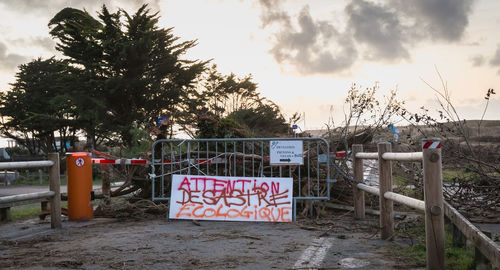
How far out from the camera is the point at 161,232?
24.2 feet

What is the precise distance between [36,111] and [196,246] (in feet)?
145

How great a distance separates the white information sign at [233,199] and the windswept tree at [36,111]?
3340 centimetres

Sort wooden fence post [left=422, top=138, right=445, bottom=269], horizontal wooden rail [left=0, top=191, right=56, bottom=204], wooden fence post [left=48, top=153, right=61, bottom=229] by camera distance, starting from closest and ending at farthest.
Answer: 1. wooden fence post [left=422, top=138, right=445, bottom=269]
2. horizontal wooden rail [left=0, top=191, right=56, bottom=204]
3. wooden fence post [left=48, top=153, right=61, bottom=229]

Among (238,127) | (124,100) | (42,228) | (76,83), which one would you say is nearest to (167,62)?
(124,100)

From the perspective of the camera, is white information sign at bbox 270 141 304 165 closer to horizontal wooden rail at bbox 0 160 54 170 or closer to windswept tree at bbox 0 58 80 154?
horizontal wooden rail at bbox 0 160 54 170

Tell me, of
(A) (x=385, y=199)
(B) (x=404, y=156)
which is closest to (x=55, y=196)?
(A) (x=385, y=199)

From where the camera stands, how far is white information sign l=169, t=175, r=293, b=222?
27.9 ft

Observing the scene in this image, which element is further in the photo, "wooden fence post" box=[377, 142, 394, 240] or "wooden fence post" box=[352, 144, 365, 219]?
"wooden fence post" box=[352, 144, 365, 219]

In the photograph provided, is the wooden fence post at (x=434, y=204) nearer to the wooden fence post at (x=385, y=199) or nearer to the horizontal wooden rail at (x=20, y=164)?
the wooden fence post at (x=385, y=199)

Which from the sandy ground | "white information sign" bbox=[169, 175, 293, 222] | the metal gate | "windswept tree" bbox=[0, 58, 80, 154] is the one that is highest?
"windswept tree" bbox=[0, 58, 80, 154]

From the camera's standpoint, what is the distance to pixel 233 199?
8672mm

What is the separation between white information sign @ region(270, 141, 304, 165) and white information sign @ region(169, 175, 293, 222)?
13.3 inches

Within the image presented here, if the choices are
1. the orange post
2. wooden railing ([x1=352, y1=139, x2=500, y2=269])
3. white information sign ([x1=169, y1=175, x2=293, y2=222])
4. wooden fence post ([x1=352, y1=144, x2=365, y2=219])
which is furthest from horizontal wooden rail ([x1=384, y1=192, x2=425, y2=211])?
the orange post

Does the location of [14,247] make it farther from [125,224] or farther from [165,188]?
[165,188]
